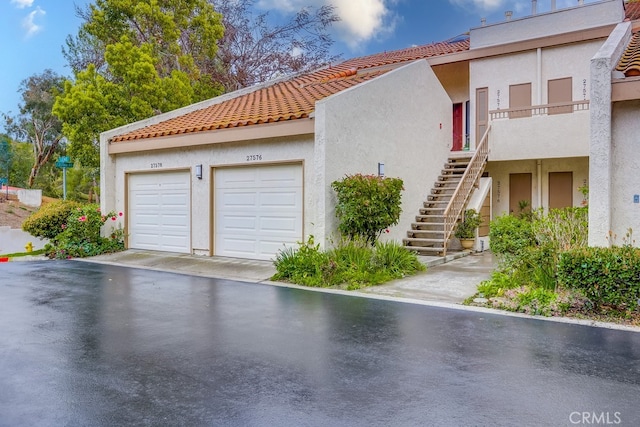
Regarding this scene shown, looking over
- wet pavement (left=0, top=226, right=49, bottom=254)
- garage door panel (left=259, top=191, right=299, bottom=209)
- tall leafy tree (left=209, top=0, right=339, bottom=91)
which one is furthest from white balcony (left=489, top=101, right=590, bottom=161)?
wet pavement (left=0, top=226, right=49, bottom=254)

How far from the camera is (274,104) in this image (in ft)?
46.1

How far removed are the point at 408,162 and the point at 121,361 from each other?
10155 mm

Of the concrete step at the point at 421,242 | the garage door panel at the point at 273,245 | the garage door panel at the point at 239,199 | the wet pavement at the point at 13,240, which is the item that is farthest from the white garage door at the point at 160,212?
the concrete step at the point at 421,242

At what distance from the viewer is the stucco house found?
452 inches

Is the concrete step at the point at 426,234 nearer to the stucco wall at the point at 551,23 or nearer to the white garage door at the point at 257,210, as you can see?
the white garage door at the point at 257,210

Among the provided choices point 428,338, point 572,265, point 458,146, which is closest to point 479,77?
point 458,146

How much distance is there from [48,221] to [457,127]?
544 inches

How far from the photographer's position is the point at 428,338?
19.6 feet

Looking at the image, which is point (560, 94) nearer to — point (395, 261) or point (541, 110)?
point (541, 110)

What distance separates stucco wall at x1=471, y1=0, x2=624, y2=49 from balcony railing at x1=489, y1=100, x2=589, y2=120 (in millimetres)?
2353

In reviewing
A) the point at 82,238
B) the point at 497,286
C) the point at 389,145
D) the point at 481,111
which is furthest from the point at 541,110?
the point at 82,238

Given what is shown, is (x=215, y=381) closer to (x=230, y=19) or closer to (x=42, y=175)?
(x=230, y=19)

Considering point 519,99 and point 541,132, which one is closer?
Result: point 541,132

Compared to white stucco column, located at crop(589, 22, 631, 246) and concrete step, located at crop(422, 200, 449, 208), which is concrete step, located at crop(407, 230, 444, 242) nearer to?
concrete step, located at crop(422, 200, 449, 208)
